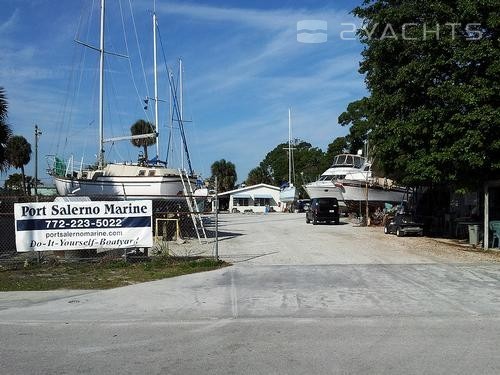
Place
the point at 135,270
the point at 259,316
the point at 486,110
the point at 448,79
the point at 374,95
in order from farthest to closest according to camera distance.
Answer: the point at 374,95 < the point at 448,79 < the point at 486,110 < the point at 135,270 < the point at 259,316

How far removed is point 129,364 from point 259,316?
3.20 meters

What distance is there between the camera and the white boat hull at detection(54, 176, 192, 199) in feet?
96.1

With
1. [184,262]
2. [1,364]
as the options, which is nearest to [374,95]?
[184,262]

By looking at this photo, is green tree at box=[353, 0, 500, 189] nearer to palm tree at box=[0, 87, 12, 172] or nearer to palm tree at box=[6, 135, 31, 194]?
palm tree at box=[0, 87, 12, 172]

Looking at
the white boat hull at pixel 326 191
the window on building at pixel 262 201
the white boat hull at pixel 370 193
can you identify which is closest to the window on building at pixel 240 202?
the window on building at pixel 262 201

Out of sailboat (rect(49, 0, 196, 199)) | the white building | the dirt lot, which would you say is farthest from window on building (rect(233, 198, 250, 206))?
the dirt lot

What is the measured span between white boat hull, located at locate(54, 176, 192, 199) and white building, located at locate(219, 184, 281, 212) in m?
54.0

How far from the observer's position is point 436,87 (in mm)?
19109

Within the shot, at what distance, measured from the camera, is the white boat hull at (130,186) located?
29.3m

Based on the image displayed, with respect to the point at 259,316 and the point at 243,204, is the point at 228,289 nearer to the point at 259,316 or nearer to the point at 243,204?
the point at 259,316

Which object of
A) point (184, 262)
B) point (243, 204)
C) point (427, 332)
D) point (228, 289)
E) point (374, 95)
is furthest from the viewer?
point (243, 204)

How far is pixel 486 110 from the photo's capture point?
17.5 m

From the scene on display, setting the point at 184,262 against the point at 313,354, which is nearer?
the point at 313,354

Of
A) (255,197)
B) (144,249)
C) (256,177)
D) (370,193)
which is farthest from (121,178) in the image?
(256,177)
